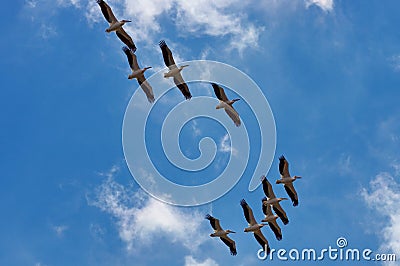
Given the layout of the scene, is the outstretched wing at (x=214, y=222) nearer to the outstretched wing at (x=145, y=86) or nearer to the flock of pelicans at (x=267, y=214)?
the flock of pelicans at (x=267, y=214)

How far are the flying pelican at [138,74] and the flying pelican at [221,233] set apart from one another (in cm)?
795

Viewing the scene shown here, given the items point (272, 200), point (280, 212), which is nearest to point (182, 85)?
point (272, 200)

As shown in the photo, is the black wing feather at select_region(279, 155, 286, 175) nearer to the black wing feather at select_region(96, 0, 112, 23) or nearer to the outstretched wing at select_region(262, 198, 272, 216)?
the outstretched wing at select_region(262, 198, 272, 216)

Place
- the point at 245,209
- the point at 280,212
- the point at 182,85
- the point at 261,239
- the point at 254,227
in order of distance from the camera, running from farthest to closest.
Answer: the point at 280,212 → the point at 261,239 → the point at 254,227 → the point at 245,209 → the point at 182,85

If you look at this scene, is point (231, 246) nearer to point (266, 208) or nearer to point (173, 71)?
point (266, 208)

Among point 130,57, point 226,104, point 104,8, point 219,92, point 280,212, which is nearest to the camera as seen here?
point 104,8

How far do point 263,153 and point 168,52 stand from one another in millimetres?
7868

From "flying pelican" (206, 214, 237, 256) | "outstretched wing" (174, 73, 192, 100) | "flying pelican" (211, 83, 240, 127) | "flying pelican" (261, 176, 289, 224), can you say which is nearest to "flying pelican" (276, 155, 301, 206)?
"flying pelican" (261, 176, 289, 224)

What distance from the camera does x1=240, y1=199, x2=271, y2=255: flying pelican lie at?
118 feet

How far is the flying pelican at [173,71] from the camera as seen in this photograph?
112 ft

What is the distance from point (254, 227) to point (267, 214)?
126 cm

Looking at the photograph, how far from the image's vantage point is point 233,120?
37156 millimetres

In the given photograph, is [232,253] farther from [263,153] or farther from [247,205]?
[263,153]

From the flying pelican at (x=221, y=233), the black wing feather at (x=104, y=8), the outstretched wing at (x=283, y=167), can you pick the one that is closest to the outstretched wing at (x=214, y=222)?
the flying pelican at (x=221, y=233)
